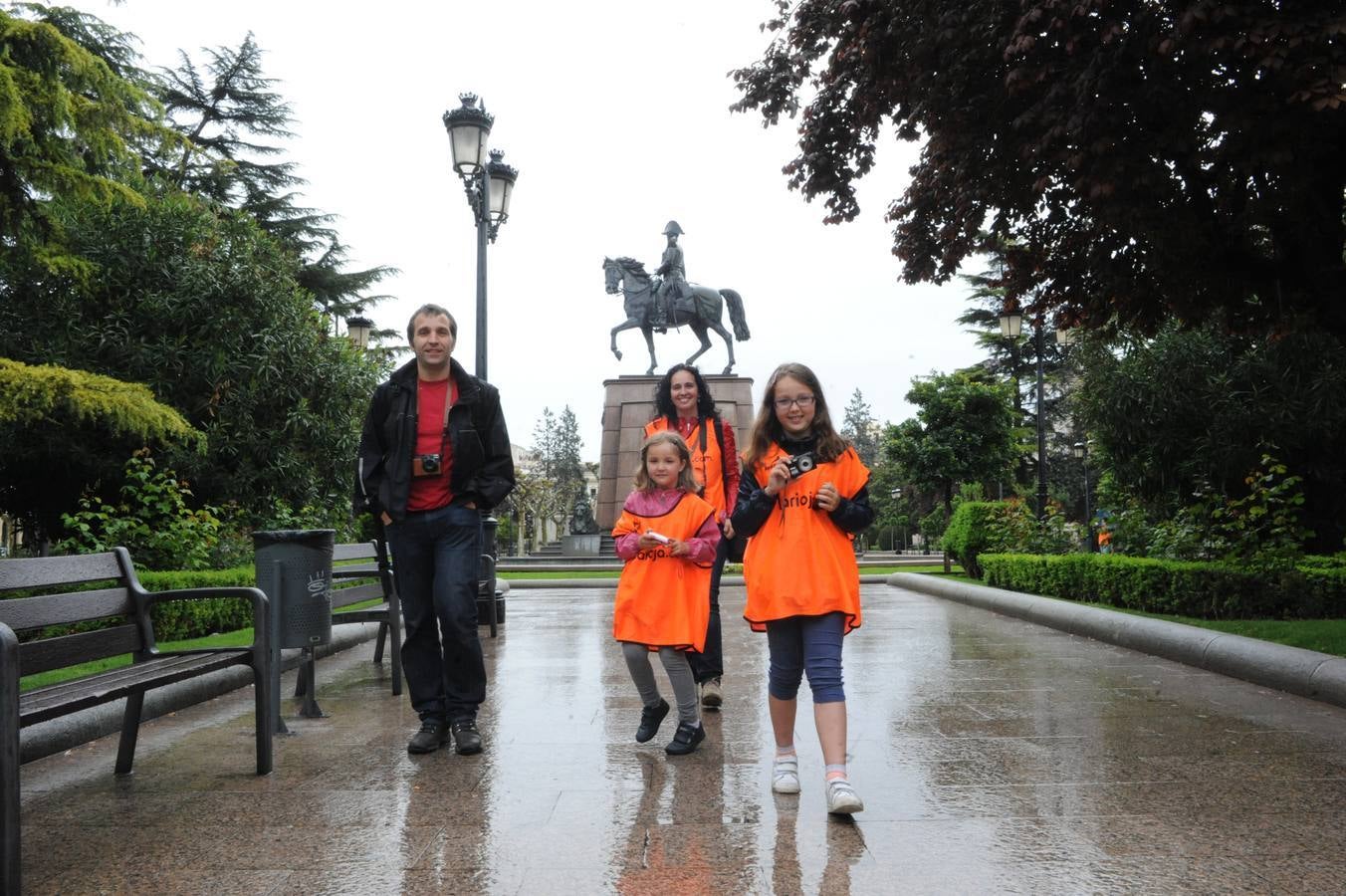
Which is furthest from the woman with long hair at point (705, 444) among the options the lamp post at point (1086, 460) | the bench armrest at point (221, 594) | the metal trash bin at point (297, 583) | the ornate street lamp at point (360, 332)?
the ornate street lamp at point (360, 332)

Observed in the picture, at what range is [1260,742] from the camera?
491cm

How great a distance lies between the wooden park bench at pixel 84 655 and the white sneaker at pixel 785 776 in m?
2.10

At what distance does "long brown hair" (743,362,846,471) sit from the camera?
407 centimetres

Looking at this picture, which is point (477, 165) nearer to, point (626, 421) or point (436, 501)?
point (436, 501)

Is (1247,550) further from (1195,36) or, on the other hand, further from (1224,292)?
(1195,36)

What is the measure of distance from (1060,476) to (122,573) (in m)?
56.2

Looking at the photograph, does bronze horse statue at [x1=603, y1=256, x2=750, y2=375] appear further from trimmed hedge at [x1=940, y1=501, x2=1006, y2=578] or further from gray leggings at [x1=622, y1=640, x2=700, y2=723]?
gray leggings at [x1=622, y1=640, x2=700, y2=723]

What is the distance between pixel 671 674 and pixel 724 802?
0.87m

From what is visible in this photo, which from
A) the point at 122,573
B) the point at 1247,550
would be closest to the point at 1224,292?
the point at 1247,550

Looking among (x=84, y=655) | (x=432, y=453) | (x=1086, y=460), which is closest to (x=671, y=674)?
(x=432, y=453)

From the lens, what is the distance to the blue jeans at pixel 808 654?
3.82m

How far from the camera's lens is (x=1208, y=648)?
734cm

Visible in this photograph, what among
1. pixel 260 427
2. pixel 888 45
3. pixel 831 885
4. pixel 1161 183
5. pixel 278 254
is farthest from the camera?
pixel 278 254

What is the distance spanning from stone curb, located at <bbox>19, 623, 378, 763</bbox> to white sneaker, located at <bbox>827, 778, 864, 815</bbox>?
2.74 meters
